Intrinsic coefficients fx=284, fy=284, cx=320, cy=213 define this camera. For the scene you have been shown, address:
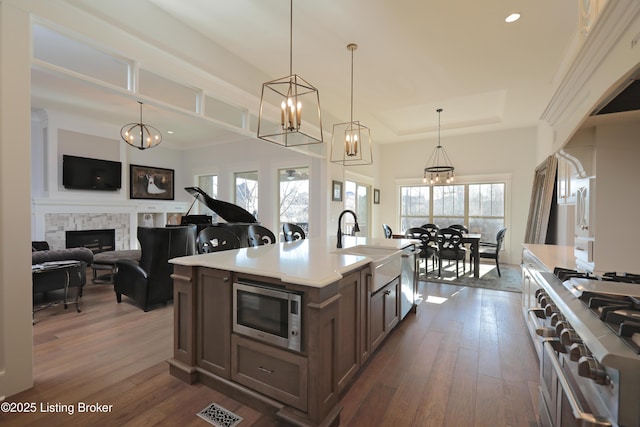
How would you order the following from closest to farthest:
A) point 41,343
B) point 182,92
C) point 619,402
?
point 619,402 < point 41,343 < point 182,92

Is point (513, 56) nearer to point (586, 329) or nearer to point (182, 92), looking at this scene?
point (586, 329)

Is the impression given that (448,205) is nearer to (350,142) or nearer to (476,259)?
(476,259)

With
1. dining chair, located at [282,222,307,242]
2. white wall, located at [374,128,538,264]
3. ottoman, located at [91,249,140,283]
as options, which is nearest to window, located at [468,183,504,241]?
white wall, located at [374,128,538,264]

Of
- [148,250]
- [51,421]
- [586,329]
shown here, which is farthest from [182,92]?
[586,329]

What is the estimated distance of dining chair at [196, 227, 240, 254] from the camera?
2.67 m

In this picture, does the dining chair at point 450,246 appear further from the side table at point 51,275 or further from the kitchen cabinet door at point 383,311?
the side table at point 51,275

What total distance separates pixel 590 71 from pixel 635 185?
35.3 inches

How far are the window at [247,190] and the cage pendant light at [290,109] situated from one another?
1767 millimetres

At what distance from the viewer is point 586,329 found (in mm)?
824

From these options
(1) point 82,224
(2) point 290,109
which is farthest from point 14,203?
(1) point 82,224

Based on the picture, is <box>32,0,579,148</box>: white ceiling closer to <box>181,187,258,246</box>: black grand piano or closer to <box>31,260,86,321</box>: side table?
<box>181,187,258,246</box>: black grand piano

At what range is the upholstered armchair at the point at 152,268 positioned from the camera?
3.45 m

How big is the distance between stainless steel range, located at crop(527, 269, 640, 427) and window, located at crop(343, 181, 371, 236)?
212 inches

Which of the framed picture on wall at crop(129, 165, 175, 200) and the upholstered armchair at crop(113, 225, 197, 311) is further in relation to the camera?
the framed picture on wall at crop(129, 165, 175, 200)
